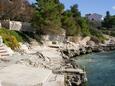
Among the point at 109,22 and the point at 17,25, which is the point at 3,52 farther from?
the point at 109,22

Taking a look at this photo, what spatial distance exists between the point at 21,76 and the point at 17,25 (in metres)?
34.0

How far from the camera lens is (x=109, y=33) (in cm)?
11094

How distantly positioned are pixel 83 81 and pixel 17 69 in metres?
5.20

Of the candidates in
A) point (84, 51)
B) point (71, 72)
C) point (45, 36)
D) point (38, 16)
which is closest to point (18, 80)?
point (71, 72)

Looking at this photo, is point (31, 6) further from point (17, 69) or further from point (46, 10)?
point (17, 69)

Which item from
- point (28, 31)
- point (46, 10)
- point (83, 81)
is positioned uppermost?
point (46, 10)

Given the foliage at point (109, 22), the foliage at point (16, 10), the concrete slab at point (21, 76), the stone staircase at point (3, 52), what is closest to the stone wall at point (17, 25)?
the foliage at point (16, 10)

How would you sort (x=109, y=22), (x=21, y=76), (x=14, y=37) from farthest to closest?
1. (x=109, y=22)
2. (x=14, y=37)
3. (x=21, y=76)

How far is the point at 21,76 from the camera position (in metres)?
17.3

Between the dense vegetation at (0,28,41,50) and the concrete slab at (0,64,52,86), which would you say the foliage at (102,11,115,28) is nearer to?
the dense vegetation at (0,28,41,50)

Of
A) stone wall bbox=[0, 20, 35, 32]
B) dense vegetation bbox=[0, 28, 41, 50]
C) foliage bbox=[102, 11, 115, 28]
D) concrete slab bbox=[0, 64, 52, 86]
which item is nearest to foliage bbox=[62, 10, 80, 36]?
stone wall bbox=[0, 20, 35, 32]

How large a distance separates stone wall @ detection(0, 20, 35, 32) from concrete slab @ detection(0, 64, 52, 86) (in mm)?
28710

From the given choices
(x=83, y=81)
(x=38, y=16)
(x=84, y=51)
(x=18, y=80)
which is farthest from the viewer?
(x=84, y=51)

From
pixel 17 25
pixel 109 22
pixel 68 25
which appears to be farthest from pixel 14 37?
pixel 109 22
